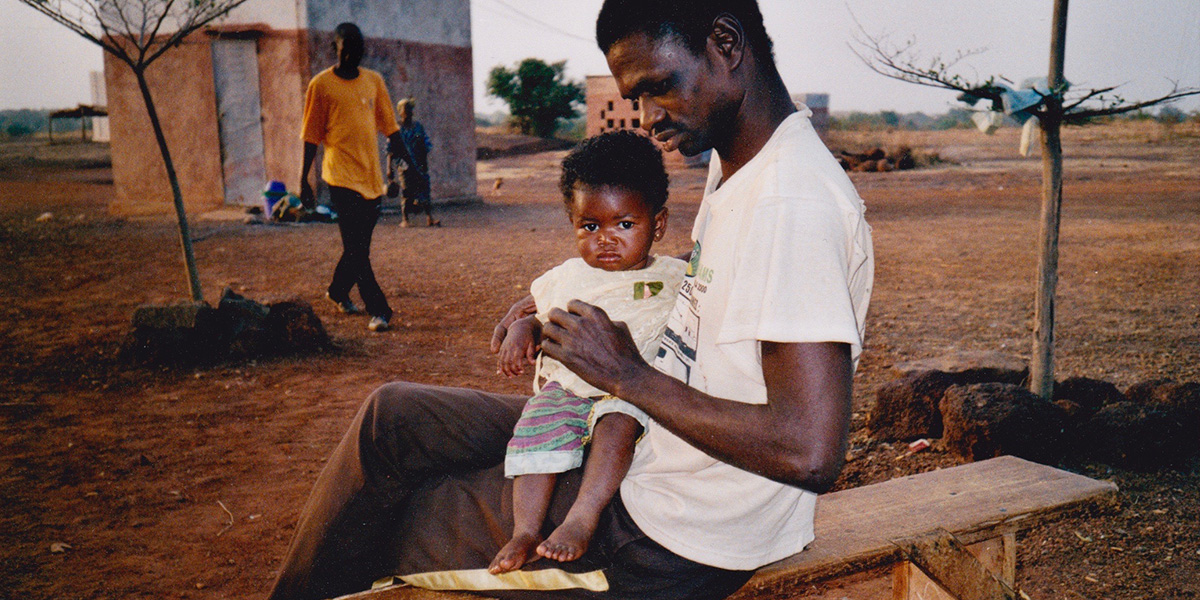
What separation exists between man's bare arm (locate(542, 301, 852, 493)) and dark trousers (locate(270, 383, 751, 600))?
15.1 inches

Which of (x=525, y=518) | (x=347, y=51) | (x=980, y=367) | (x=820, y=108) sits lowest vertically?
(x=980, y=367)

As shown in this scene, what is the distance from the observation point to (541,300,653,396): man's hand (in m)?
1.43

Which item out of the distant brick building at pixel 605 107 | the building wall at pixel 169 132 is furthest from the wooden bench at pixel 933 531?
the distant brick building at pixel 605 107

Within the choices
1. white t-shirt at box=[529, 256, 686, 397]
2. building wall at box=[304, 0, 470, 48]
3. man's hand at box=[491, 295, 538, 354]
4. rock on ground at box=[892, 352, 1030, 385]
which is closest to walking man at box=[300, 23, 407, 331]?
rock on ground at box=[892, 352, 1030, 385]

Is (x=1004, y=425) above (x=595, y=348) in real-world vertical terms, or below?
below

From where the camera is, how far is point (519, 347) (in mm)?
2006

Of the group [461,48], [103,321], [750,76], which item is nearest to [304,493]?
[750,76]

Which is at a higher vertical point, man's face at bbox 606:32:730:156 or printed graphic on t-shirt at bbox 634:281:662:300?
man's face at bbox 606:32:730:156

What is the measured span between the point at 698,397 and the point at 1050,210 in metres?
3.13

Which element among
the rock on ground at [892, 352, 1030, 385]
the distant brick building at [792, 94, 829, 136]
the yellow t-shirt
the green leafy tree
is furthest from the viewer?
the green leafy tree

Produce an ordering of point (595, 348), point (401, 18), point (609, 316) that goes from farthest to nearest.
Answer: point (401, 18), point (609, 316), point (595, 348)

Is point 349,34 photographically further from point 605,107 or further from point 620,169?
point 605,107

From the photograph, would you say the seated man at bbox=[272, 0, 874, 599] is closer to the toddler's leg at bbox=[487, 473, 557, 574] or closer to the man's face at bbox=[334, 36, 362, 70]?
the toddler's leg at bbox=[487, 473, 557, 574]

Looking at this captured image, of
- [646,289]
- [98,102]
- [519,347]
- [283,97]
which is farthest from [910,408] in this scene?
[98,102]
